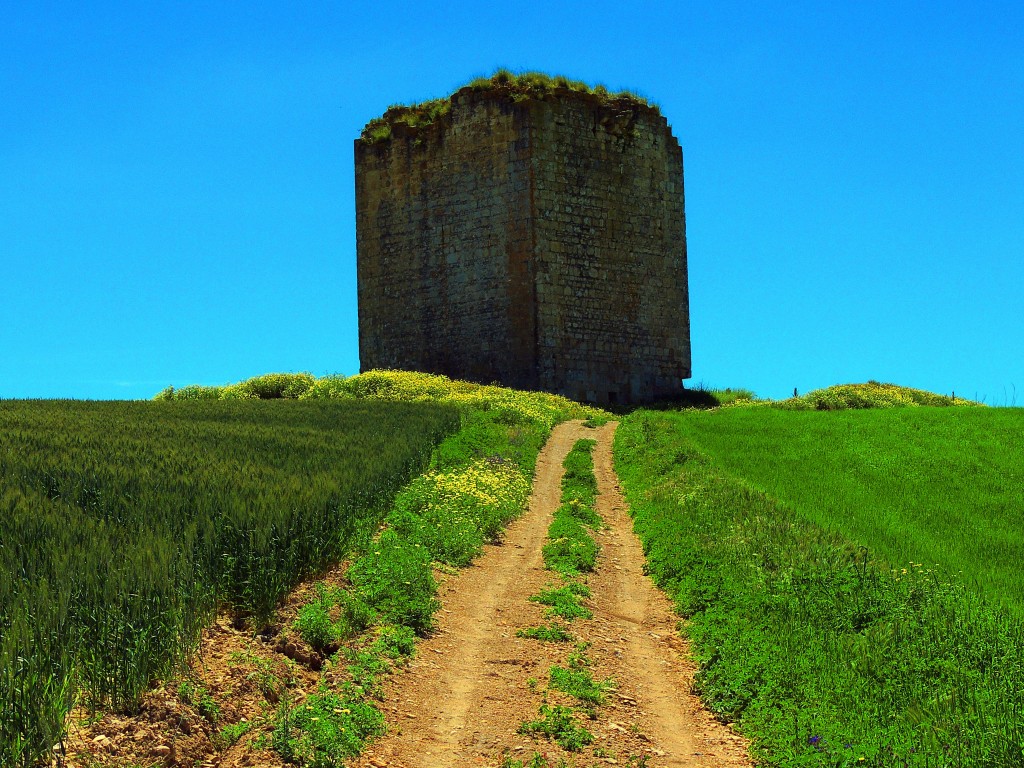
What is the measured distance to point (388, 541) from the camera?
13891 millimetres

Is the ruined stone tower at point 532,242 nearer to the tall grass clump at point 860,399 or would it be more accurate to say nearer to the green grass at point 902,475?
the tall grass clump at point 860,399

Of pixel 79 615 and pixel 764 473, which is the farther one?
Result: pixel 764 473

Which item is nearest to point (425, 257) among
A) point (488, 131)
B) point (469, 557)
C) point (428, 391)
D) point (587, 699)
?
point (488, 131)

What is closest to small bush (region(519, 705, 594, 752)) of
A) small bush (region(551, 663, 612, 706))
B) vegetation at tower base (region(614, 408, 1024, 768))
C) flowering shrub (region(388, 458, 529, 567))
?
small bush (region(551, 663, 612, 706))

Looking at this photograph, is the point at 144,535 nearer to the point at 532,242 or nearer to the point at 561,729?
the point at 561,729

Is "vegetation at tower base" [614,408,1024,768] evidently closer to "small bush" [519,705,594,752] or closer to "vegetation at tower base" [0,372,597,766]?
"small bush" [519,705,594,752]

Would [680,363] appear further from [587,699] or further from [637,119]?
[587,699]

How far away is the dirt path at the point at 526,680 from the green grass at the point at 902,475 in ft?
11.0

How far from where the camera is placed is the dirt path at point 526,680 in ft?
28.9

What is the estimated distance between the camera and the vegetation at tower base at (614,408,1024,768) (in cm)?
864

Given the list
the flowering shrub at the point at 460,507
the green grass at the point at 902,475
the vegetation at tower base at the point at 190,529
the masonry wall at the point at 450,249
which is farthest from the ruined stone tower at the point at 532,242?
the flowering shrub at the point at 460,507

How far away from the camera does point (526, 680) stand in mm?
10227

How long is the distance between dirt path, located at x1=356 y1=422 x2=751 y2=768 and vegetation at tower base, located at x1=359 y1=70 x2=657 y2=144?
83.1 ft

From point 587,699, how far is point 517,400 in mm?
21216
